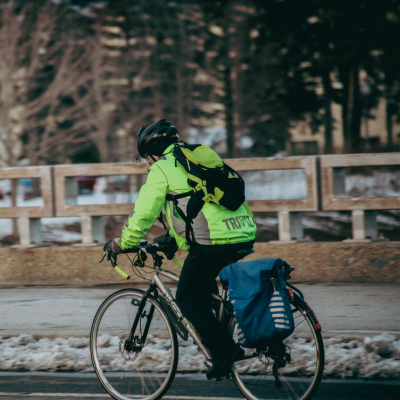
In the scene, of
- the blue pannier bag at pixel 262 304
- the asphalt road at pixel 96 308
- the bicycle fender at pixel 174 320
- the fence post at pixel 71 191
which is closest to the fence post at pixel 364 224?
the asphalt road at pixel 96 308

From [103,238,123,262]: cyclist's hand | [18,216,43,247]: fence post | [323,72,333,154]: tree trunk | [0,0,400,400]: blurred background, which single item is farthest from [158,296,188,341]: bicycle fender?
[323,72,333,154]: tree trunk

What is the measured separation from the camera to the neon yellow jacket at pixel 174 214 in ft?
14.4

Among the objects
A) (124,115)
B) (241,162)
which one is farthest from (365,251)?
(124,115)

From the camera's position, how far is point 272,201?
28.1ft

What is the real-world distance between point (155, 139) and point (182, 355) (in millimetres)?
1944

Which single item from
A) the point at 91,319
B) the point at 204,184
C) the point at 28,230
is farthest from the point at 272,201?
the point at 204,184

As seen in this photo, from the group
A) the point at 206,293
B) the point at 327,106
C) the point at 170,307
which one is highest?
the point at 327,106

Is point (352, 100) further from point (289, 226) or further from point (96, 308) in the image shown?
point (96, 308)

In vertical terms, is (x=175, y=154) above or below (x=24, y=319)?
above

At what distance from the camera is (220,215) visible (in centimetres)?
442

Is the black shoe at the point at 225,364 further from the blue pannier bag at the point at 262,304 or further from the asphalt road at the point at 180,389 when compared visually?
the asphalt road at the point at 180,389

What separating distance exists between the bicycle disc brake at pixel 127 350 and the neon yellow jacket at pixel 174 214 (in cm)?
72

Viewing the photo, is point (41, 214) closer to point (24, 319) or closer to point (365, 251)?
point (24, 319)

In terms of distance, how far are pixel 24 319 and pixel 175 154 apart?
3.43 metres
